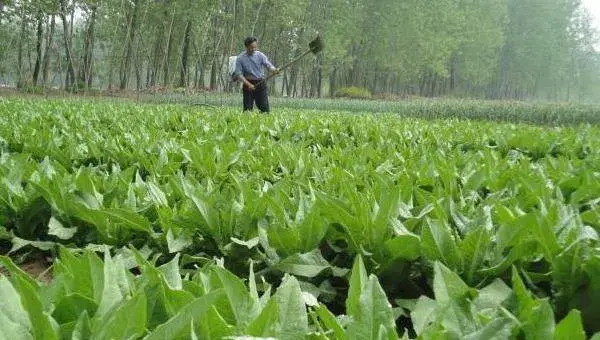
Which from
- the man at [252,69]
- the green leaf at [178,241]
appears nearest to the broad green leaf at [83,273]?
the green leaf at [178,241]

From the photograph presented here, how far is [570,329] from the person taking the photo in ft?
2.82

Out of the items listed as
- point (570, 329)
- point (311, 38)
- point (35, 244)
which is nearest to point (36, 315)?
point (570, 329)

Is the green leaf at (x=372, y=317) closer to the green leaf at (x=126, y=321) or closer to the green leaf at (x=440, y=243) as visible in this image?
the green leaf at (x=126, y=321)

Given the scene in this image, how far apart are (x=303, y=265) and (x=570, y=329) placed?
712 millimetres

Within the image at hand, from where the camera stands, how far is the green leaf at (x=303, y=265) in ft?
4.69

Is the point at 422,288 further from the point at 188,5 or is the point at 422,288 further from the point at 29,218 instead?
the point at 188,5

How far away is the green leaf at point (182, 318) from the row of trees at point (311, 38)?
1832 cm

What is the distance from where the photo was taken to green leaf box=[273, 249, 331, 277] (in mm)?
1431

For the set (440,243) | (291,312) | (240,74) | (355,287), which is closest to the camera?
(291,312)

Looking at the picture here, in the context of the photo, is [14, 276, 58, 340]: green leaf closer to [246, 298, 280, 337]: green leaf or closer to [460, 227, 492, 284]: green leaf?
[246, 298, 280, 337]: green leaf

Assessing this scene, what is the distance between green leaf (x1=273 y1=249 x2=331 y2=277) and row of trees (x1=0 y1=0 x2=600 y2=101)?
17.8 meters

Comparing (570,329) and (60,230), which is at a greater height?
(570,329)

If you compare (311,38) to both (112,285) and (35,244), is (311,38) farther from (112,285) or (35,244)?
(112,285)

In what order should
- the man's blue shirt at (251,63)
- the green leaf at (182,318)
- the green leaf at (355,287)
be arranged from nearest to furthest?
the green leaf at (182,318) → the green leaf at (355,287) → the man's blue shirt at (251,63)
